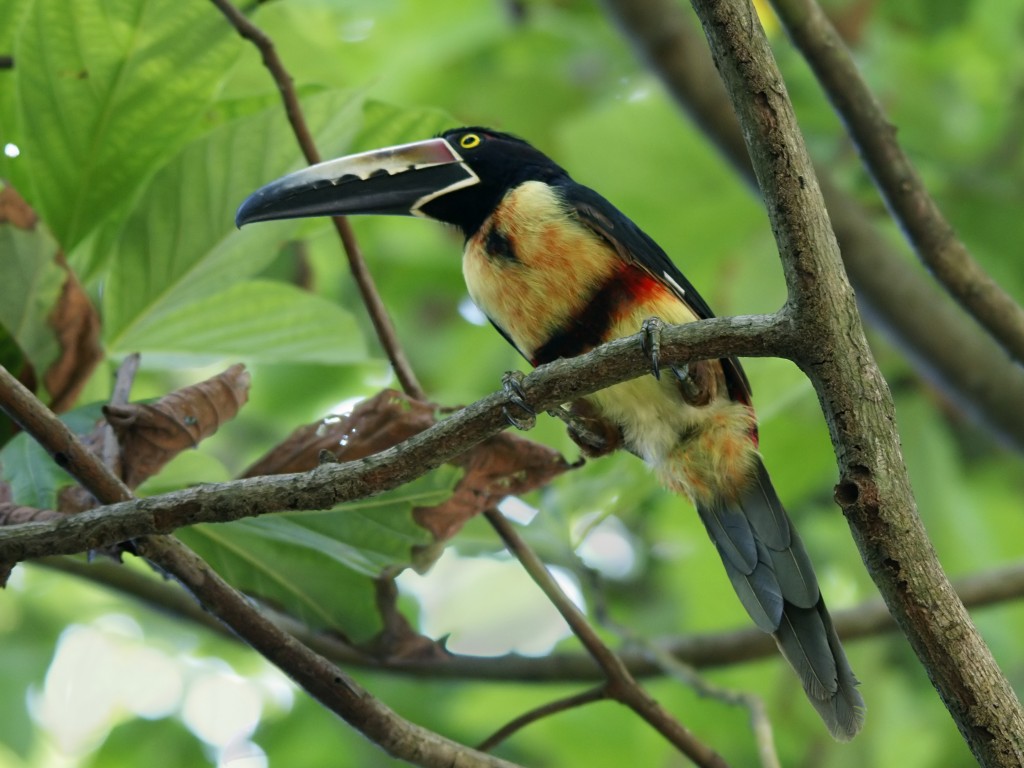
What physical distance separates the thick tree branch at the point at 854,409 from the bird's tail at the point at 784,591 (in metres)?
0.69

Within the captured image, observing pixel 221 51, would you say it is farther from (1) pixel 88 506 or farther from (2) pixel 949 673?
(2) pixel 949 673

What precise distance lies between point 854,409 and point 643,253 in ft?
3.90

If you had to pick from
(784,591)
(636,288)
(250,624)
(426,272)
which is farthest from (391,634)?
(426,272)

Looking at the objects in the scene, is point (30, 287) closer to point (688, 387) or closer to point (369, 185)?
point (369, 185)

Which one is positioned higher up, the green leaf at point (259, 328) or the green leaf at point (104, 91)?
the green leaf at point (104, 91)

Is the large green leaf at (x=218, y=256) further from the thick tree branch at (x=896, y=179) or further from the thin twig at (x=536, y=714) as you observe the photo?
the thick tree branch at (x=896, y=179)

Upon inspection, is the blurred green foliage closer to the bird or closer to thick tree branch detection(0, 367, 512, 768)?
the bird

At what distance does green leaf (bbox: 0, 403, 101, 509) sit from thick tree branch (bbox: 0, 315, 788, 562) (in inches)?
10.2

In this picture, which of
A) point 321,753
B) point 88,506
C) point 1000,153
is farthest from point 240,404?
point 1000,153

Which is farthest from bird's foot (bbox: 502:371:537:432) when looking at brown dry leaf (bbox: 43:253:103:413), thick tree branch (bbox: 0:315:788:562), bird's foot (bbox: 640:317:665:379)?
brown dry leaf (bbox: 43:253:103:413)

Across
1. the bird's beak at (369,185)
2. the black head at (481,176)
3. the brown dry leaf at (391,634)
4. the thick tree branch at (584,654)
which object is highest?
the bird's beak at (369,185)

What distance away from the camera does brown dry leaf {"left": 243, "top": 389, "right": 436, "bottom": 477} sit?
8.00 feet

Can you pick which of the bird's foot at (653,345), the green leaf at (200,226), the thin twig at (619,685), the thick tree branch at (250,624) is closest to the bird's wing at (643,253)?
the green leaf at (200,226)

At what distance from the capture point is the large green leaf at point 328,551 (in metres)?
2.41
